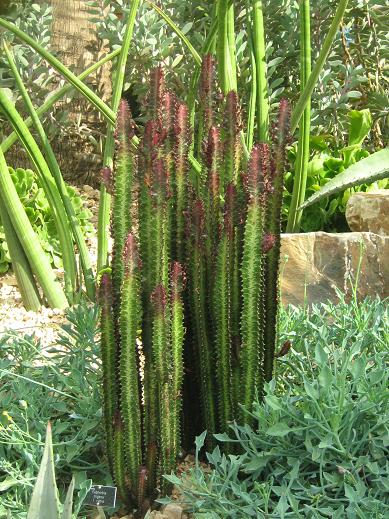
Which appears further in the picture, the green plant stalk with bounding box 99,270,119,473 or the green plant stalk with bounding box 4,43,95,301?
the green plant stalk with bounding box 4,43,95,301

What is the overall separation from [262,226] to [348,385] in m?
0.39

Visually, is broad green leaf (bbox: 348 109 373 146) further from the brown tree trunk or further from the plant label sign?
the plant label sign

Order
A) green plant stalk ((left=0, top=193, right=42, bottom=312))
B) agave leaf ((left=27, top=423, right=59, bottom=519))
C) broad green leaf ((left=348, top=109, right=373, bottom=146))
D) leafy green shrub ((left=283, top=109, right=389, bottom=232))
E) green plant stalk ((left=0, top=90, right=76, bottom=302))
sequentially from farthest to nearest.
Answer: broad green leaf ((left=348, top=109, right=373, bottom=146)) → leafy green shrub ((left=283, top=109, right=389, bottom=232)) → green plant stalk ((left=0, top=193, right=42, bottom=312)) → green plant stalk ((left=0, top=90, right=76, bottom=302)) → agave leaf ((left=27, top=423, right=59, bottom=519))

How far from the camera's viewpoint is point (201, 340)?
2.01 m

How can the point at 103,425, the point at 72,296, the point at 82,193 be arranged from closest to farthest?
the point at 103,425 < the point at 72,296 < the point at 82,193

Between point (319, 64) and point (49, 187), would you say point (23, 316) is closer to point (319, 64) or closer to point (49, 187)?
point (49, 187)

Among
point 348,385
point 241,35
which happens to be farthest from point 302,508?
point 241,35

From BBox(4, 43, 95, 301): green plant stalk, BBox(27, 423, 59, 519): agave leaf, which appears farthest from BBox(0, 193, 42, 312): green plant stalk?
BBox(27, 423, 59, 519): agave leaf

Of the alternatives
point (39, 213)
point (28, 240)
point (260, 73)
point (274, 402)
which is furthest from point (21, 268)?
point (274, 402)

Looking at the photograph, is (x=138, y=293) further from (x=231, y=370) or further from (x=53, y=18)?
(x=53, y=18)

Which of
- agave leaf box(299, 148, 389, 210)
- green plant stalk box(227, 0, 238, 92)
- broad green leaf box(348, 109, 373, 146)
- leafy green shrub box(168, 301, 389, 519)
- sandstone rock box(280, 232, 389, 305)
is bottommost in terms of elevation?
leafy green shrub box(168, 301, 389, 519)

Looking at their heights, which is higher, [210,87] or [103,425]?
[210,87]

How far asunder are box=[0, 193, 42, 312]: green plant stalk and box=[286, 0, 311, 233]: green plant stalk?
111 centimetres

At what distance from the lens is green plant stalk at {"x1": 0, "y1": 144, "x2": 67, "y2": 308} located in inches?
133
